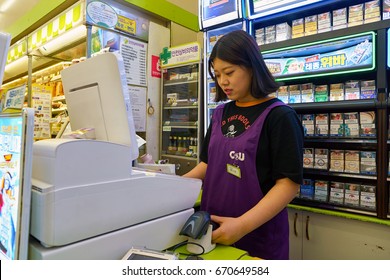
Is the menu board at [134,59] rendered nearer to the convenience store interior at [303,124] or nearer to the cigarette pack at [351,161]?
the convenience store interior at [303,124]

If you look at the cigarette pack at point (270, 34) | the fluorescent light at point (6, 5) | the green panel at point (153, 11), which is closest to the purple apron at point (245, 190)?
the cigarette pack at point (270, 34)

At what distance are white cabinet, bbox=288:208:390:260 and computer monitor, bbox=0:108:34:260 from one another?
2.26m

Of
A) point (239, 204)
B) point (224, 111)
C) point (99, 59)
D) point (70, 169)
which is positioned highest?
point (99, 59)

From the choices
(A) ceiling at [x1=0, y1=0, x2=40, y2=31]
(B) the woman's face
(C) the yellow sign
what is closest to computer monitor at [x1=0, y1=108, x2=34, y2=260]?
(B) the woman's face

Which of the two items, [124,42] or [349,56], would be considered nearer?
[349,56]

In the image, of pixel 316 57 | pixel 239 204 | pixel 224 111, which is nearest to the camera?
pixel 239 204

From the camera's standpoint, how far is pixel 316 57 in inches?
92.9

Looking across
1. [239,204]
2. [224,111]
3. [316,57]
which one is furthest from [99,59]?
[316,57]

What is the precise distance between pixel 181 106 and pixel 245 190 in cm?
243

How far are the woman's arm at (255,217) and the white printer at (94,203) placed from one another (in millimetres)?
182

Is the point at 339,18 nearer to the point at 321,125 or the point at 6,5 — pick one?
the point at 321,125

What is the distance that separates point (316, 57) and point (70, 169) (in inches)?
89.0

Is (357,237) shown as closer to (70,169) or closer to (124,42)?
(70,169)

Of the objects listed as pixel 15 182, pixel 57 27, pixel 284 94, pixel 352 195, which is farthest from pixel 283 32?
pixel 57 27
